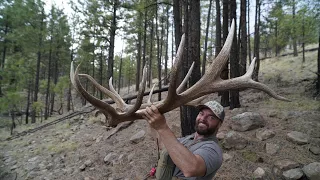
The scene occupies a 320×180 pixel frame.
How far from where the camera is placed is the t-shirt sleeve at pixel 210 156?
217cm

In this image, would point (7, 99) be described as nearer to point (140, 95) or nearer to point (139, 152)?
point (139, 152)

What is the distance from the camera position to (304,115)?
6586mm

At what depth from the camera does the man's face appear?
2.57 metres

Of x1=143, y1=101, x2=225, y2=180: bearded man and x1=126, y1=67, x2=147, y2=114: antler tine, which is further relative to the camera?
x1=126, y1=67, x2=147, y2=114: antler tine

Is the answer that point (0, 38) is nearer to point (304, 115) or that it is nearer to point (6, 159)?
point (6, 159)

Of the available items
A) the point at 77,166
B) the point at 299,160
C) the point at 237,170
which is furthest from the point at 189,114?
the point at 77,166

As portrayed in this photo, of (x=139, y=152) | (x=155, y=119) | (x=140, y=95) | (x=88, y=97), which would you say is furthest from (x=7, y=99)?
(x=155, y=119)

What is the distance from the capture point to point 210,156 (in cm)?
224

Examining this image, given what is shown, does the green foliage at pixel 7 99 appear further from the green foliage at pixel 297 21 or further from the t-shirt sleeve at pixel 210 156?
the green foliage at pixel 297 21

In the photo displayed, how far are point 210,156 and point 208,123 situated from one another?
455 mm

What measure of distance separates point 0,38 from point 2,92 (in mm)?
5531

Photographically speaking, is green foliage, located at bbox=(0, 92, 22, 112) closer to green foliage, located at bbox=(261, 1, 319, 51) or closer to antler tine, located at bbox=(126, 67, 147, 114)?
antler tine, located at bbox=(126, 67, 147, 114)

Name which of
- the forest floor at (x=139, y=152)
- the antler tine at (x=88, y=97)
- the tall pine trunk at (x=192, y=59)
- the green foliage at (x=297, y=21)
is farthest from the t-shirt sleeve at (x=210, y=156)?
the green foliage at (x=297, y=21)

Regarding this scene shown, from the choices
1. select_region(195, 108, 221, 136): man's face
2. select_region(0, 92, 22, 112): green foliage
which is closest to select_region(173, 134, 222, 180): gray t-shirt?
select_region(195, 108, 221, 136): man's face
